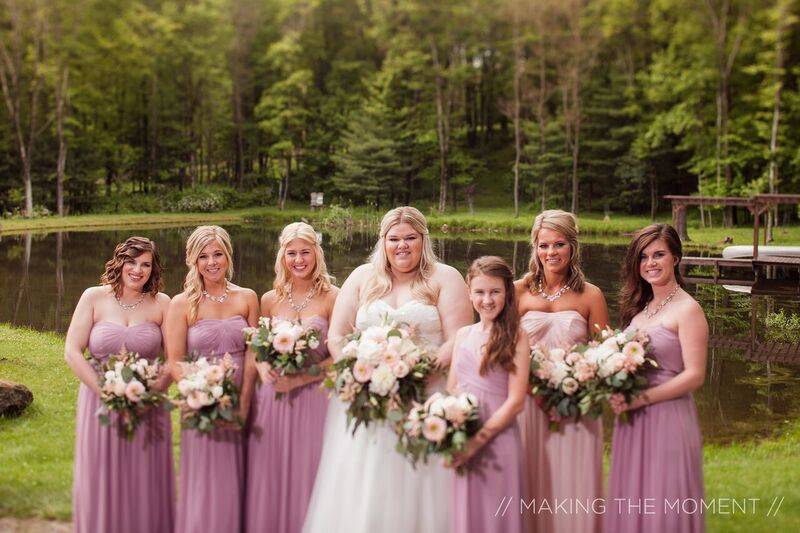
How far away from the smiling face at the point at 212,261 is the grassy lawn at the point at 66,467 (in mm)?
2215

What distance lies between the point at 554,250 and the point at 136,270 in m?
2.80

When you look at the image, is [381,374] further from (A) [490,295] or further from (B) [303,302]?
(B) [303,302]

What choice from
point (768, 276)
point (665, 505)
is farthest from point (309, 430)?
point (768, 276)

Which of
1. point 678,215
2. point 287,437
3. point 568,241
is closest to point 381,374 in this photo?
point 287,437

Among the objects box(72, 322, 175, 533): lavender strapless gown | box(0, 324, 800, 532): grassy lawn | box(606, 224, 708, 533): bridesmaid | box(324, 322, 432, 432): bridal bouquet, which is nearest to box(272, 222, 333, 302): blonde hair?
box(72, 322, 175, 533): lavender strapless gown

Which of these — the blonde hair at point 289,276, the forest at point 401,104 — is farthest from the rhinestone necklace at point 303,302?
the forest at point 401,104

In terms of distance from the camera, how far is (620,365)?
4.54 meters

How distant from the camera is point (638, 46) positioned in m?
47.9

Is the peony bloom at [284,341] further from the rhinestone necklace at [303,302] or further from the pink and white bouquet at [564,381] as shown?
the pink and white bouquet at [564,381]

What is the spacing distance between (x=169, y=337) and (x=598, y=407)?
2.81 m

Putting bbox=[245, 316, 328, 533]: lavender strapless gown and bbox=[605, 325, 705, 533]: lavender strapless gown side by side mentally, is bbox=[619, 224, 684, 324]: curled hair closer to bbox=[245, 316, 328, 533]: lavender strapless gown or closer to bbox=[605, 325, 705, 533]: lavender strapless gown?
bbox=[605, 325, 705, 533]: lavender strapless gown

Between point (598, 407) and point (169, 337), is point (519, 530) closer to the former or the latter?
point (598, 407)

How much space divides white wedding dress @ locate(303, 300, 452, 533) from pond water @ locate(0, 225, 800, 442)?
17.9 ft

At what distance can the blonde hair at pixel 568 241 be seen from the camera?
5.26 m
